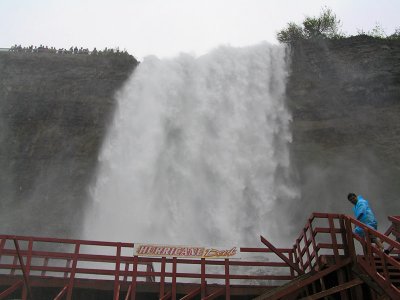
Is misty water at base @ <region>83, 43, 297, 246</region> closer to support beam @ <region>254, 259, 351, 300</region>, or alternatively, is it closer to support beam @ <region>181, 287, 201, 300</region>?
support beam @ <region>181, 287, 201, 300</region>

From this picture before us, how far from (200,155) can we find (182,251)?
1127 centimetres

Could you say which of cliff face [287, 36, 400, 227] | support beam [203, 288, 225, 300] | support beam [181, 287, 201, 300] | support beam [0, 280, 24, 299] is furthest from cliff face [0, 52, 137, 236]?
support beam [203, 288, 225, 300]

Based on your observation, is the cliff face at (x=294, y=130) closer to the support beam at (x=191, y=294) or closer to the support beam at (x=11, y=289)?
the support beam at (x=11, y=289)

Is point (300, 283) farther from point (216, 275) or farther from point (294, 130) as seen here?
point (294, 130)

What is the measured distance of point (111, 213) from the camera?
69.2 feet

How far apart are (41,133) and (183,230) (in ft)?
42.1

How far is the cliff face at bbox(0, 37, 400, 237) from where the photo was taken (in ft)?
77.0

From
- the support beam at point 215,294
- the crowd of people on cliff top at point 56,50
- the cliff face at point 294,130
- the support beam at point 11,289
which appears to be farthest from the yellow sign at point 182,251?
the crowd of people on cliff top at point 56,50

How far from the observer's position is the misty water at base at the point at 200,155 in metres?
20.0

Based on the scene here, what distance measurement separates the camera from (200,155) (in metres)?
21.8

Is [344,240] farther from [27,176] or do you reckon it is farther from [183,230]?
[27,176]

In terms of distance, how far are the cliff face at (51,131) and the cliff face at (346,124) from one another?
11.9 meters

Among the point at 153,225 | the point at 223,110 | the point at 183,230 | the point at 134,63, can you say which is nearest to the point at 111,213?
the point at 153,225

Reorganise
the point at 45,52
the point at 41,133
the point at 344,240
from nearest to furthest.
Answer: the point at 344,240 → the point at 41,133 → the point at 45,52
